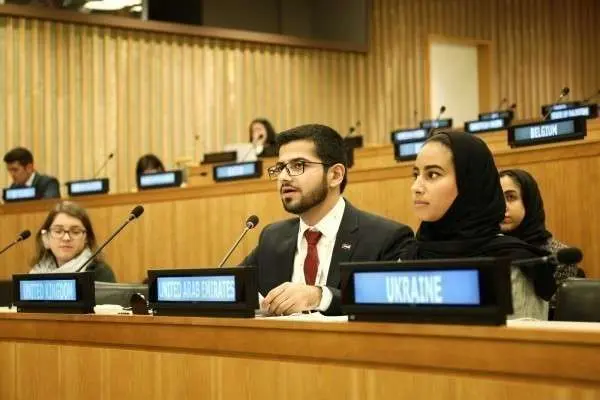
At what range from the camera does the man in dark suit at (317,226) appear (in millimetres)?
3375

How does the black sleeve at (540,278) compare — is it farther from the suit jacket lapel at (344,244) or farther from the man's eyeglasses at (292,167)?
the man's eyeglasses at (292,167)

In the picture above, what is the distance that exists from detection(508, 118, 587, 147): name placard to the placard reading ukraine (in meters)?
3.05

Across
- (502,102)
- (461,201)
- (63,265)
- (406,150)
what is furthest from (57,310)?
(502,102)

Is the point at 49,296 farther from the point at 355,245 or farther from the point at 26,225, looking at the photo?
the point at 26,225

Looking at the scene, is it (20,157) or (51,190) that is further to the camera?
(20,157)

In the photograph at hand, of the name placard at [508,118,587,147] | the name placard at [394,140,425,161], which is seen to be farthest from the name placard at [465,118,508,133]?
the name placard at [508,118,587,147]

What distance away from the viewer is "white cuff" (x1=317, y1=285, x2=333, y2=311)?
280 cm

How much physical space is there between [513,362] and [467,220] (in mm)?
953

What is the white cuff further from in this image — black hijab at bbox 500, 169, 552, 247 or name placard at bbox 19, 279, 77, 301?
black hijab at bbox 500, 169, 552, 247

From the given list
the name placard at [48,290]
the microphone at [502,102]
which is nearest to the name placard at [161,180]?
the name placard at [48,290]

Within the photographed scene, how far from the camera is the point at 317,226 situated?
136 inches

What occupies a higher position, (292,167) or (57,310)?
(292,167)

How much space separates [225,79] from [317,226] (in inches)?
323

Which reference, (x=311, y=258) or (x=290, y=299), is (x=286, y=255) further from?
(x=290, y=299)
